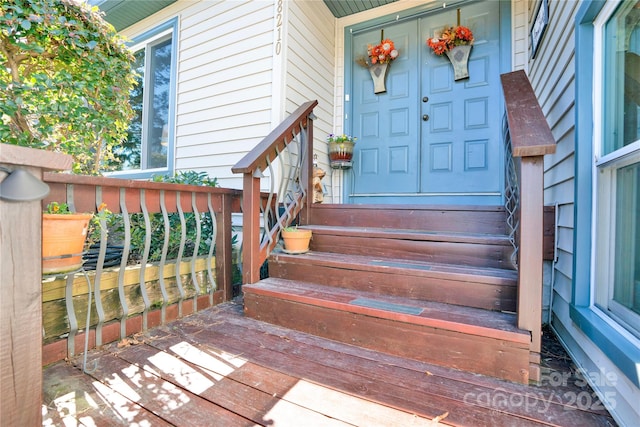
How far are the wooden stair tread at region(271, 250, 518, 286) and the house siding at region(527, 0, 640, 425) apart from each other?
1.08 ft

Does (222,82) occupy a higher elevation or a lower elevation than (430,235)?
higher

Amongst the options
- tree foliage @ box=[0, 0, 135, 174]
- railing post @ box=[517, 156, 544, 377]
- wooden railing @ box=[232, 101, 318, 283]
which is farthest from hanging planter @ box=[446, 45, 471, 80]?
tree foliage @ box=[0, 0, 135, 174]

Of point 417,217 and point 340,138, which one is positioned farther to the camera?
point 340,138

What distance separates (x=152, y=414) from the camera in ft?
3.51

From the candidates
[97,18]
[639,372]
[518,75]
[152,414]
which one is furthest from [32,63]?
[639,372]

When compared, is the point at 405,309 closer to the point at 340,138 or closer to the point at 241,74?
the point at 340,138

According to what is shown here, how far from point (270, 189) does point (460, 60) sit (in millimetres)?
2454

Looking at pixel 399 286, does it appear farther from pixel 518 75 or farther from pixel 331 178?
pixel 331 178

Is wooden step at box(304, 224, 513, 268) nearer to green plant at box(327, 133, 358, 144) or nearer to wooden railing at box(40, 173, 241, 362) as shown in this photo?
wooden railing at box(40, 173, 241, 362)

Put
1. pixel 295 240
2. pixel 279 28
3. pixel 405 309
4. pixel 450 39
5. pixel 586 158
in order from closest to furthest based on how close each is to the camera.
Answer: pixel 586 158
pixel 405 309
pixel 295 240
pixel 279 28
pixel 450 39

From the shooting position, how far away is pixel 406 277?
5.72ft

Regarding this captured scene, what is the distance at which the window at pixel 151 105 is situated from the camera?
402 centimetres

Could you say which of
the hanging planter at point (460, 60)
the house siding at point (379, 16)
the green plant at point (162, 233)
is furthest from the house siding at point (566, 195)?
the green plant at point (162, 233)

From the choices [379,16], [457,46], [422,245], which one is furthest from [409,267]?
[379,16]
